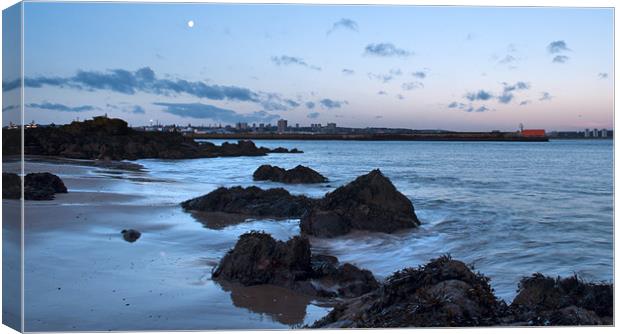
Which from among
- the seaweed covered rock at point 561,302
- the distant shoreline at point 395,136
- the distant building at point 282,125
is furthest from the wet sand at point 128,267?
the seaweed covered rock at point 561,302

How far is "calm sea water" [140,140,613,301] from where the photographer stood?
5.30 m

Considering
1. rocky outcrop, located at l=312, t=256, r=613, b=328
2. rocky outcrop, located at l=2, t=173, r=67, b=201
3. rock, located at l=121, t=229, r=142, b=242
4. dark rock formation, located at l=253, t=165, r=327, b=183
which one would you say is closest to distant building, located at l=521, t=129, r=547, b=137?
rocky outcrop, located at l=312, t=256, r=613, b=328

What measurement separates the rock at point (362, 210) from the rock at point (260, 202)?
0.68 feet

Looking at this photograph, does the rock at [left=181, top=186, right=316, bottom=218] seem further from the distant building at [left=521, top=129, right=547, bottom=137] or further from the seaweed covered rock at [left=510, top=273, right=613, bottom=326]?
the seaweed covered rock at [left=510, top=273, right=613, bottom=326]

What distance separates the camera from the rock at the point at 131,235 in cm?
597

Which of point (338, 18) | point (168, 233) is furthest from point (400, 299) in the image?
point (168, 233)

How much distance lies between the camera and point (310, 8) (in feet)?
16.2

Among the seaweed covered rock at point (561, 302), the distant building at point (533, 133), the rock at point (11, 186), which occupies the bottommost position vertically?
the seaweed covered rock at point (561, 302)

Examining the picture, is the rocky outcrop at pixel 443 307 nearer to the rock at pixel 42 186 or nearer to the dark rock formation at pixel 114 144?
the dark rock formation at pixel 114 144

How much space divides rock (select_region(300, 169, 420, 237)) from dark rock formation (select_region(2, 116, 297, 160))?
34.1 inches

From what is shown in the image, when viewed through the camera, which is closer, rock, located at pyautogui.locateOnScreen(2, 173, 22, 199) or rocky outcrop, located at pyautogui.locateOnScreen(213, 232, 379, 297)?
rock, located at pyautogui.locateOnScreen(2, 173, 22, 199)

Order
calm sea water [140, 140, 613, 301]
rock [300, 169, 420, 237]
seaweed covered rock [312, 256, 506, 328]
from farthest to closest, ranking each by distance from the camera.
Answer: rock [300, 169, 420, 237]
calm sea water [140, 140, 613, 301]
seaweed covered rock [312, 256, 506, 328]

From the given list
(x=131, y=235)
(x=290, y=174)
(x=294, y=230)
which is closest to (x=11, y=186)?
(x=131, y=235)

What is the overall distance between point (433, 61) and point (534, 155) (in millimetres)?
1226
